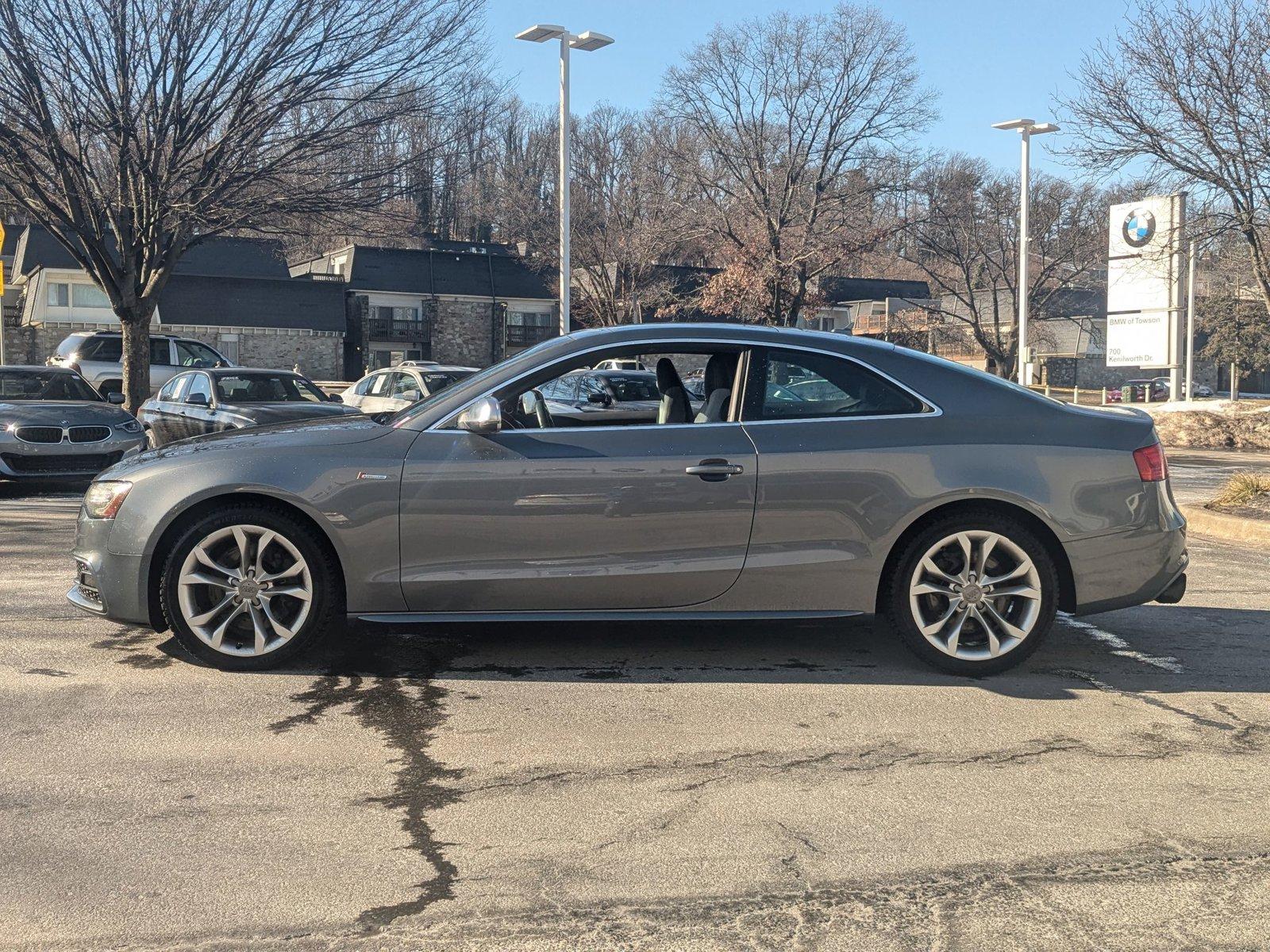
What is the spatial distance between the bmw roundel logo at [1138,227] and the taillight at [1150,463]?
1965cm

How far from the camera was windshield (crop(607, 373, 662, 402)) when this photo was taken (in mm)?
6011

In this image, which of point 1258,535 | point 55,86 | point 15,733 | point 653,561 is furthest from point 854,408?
point 55,86

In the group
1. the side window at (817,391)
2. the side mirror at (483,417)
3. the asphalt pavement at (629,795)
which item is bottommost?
the asphalt pavement at (629,795)

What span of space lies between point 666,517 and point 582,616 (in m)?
0.59

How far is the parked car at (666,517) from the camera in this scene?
17.0 ft

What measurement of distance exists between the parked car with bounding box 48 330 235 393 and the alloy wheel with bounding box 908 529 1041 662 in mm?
24625

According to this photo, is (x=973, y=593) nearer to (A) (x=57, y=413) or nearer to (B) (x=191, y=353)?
(A) (x=57, y=413)

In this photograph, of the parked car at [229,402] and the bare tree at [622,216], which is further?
the bare tree at [622,216]

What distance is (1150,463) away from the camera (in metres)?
5.45

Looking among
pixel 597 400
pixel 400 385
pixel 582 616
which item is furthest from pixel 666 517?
pixel 400 385

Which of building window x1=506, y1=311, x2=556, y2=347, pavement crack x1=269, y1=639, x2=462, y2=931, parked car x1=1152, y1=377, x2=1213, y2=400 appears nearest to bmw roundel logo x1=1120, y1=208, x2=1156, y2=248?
pavement crack x1=269, y1=639, x2=462, y2=931

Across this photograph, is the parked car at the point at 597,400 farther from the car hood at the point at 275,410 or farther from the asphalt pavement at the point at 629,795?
the car hood at the point at 275,410

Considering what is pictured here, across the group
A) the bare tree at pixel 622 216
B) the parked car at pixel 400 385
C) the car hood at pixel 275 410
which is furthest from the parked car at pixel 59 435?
the bare tree at pixel 622 216

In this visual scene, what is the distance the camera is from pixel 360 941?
2.90 meters
